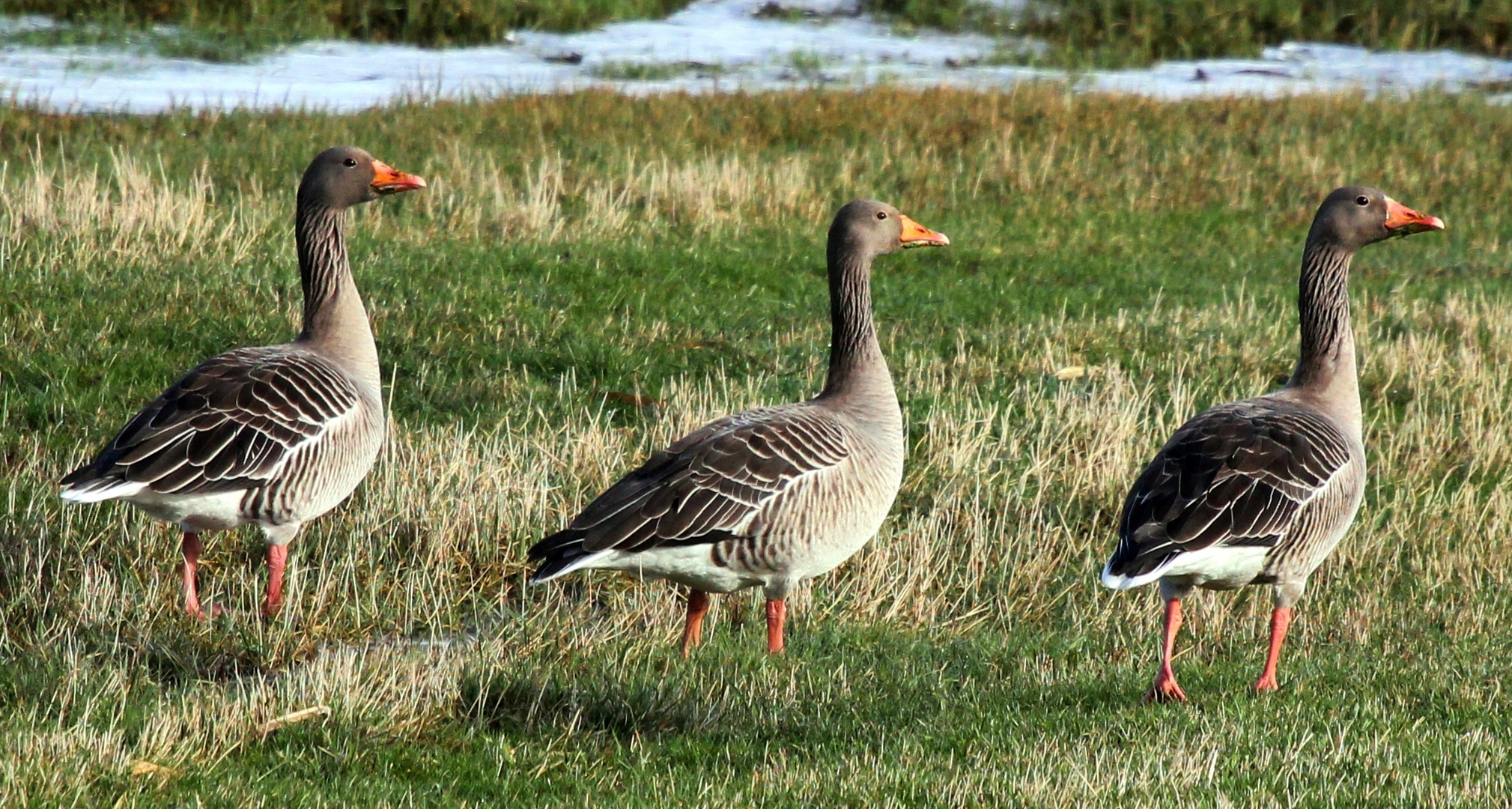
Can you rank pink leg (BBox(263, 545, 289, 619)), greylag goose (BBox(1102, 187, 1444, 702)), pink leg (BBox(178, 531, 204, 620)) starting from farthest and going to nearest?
pink leg (BBox(263, 545, 289, 619)) → pink leg (BBox(178, 531, 204, 620)) → greylag goose (BBox(1102, 187, 1444, 702))

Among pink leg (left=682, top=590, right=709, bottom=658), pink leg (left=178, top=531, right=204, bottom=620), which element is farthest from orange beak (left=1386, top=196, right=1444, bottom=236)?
pink leg (left=178, top=531, right=204, bottom=620)

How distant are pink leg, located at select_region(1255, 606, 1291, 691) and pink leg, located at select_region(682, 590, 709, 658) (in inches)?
96.8

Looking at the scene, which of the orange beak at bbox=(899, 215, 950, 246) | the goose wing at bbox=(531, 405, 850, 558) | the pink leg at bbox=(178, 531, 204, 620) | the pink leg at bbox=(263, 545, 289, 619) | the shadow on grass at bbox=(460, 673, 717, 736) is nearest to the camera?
the shadow on grass at bbox=(460, 673, 717, 736)

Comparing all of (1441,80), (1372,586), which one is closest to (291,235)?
(1372,586)

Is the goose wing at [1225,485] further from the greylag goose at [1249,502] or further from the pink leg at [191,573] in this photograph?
the pink leg at [191,573]

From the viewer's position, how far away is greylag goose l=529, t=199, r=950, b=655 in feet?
21.2

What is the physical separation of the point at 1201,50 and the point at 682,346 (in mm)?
23352

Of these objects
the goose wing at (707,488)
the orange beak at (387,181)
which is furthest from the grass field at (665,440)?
the orange beak at (387,181)

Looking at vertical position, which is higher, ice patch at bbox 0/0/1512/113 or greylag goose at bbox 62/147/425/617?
ice patch at bbox 0/0/1512/113

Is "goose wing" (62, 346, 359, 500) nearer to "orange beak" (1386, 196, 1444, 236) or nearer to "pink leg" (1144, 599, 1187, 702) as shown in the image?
"pink leg" (1144, 599, 1187, 702)

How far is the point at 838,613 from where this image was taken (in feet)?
25.6

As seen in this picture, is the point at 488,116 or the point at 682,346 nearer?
the point at 682,346

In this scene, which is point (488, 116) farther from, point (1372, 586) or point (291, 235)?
point (1372, 586)

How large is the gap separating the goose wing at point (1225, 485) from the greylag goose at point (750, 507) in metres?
1.18
